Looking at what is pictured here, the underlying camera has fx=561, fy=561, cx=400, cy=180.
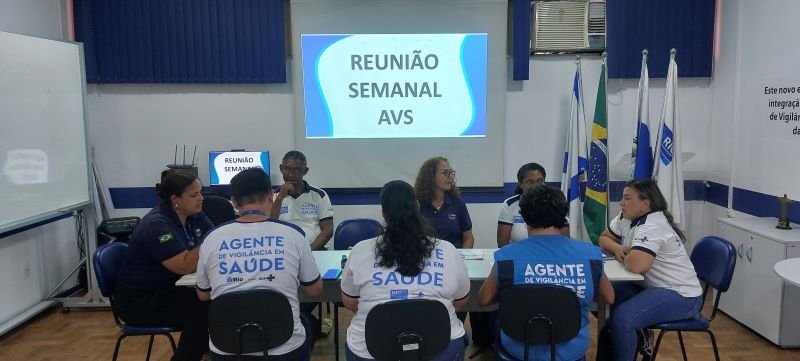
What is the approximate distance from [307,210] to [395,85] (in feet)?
5.19

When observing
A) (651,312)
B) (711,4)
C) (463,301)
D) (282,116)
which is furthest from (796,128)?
(282,116)

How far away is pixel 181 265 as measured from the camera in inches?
103

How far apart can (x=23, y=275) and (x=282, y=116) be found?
2357 mm

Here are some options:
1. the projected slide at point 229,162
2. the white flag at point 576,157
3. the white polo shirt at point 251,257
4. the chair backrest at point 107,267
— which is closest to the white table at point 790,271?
the white flag at point 576,157

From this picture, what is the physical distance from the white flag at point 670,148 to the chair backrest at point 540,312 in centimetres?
279

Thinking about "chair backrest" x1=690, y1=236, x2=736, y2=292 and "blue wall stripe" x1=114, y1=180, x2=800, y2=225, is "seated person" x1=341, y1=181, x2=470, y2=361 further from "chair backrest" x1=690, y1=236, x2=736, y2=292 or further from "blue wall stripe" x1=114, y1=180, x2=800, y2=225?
"blue wall stripe" x1=114, y1=180, x2=800, y2=225

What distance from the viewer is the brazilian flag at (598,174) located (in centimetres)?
473

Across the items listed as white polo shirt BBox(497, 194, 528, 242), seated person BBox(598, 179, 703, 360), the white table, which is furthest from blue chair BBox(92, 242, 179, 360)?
the white table

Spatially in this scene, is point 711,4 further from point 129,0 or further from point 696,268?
point 129,0

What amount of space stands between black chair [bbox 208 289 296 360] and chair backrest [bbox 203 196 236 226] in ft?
5.91

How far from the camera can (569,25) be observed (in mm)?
4914

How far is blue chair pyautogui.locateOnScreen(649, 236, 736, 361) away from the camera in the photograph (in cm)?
274

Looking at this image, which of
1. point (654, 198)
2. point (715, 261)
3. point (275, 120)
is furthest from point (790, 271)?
point (275, 120)

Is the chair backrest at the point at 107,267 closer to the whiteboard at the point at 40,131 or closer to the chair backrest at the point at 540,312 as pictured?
the whiteboard at the point at 40,131
